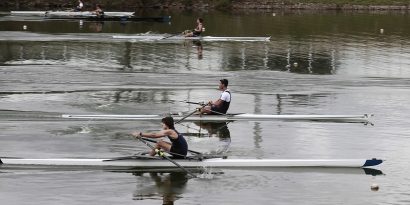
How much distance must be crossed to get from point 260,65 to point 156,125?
57.8 feet

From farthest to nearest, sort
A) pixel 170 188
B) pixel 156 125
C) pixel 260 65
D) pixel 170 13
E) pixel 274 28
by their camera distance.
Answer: pixel 170 13, pixel 274 28, pixel 260 65, pixel 156 125, pixel 170 188

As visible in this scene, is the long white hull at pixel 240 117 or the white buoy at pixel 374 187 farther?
the long white hull at pixel 240 117

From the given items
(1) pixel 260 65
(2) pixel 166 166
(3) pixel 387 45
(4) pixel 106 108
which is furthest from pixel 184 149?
(3) pixel 387 45

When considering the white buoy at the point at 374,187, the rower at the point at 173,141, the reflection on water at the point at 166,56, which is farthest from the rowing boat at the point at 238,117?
the reflection on water at the point at 166,56

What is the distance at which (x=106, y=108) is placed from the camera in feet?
Answer: 101

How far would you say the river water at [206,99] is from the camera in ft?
65.8

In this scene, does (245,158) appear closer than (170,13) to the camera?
Yes

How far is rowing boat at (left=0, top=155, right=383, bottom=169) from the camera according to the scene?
21219 mm

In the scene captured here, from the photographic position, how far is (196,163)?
21.2 m

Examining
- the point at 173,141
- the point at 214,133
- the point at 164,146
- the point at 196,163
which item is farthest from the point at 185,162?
the point at 214,133

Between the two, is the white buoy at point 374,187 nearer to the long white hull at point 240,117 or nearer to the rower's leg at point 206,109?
the long white hull at point 240,117

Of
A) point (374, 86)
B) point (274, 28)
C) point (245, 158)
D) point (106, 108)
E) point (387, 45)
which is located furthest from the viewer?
point (274, 28)

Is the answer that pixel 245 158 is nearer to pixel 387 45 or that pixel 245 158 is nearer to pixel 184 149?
pixel 184 149

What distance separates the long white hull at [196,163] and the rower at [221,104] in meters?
6.27
